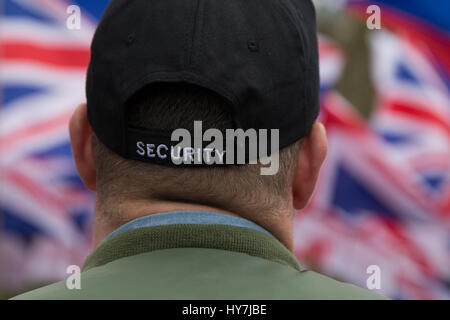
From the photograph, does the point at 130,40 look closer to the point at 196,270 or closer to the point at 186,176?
the point at 186,176

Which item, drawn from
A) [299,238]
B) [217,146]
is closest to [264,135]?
[217,146]

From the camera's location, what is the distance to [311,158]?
5.10ft

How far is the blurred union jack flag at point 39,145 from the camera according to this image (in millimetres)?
4824

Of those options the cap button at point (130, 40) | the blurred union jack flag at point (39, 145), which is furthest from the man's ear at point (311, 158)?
the blurred union jack flag at point (39, 145)

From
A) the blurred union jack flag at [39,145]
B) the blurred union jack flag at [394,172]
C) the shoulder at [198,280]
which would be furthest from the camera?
the blurred union jack flag at [394,172]

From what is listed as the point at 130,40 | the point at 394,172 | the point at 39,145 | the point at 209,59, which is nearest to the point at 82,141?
the point at 130,40

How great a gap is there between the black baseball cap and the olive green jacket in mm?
227

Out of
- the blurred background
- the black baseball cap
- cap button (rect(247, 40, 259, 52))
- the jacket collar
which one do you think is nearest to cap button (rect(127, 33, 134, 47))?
the black baseball cap

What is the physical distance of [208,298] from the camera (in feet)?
3.77

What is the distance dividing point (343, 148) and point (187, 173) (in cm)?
390

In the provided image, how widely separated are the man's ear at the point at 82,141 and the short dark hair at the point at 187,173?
20 centimetres

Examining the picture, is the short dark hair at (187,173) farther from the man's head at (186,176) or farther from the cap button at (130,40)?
the cap button at (130,40)

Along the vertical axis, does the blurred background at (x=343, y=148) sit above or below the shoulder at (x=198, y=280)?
above

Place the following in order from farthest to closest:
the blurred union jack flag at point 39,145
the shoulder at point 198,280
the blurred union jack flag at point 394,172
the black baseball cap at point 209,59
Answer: the blurred union jack flag at point 394,172
the blurred union jack flag at point 39,145
the black baseball cap at point 209,59
the shoulder at point 198,280
